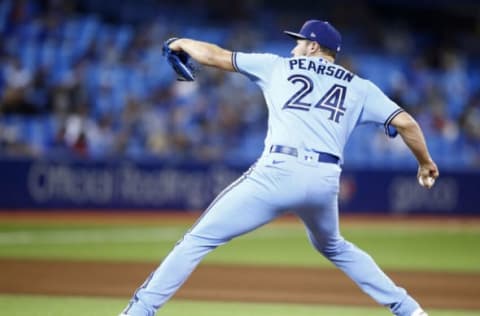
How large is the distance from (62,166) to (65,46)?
256 centimetres

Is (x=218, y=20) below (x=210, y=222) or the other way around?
the other way around

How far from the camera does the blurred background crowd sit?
18734 millimetres

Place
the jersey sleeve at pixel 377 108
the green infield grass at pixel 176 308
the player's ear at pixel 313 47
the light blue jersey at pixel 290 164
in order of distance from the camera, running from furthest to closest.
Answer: the green infield grass at pixel 176 308
the player's ear at pixel 313 47
the jersey sleeve at pixel 377 108
the light blue jersey at pixel 290 164

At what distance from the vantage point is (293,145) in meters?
6.70

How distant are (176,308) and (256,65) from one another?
3.06m

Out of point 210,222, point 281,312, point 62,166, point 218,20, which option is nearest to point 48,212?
point 62,166

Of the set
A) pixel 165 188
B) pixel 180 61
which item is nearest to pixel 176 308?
pixel 180 61

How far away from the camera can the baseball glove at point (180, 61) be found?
22.8ft

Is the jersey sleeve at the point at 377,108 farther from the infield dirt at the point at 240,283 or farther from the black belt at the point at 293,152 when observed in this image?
the infield dirt at the point at 240,283

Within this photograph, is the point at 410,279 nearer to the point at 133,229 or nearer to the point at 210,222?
the point at 210,222

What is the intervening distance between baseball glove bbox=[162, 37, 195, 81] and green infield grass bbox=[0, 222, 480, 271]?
6.78 metres

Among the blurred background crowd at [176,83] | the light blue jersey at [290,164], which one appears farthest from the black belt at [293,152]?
the blurred background crowd at [176,83]

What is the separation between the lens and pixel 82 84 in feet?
62.5

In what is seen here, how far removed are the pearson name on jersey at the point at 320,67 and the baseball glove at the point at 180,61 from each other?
0.71 m
